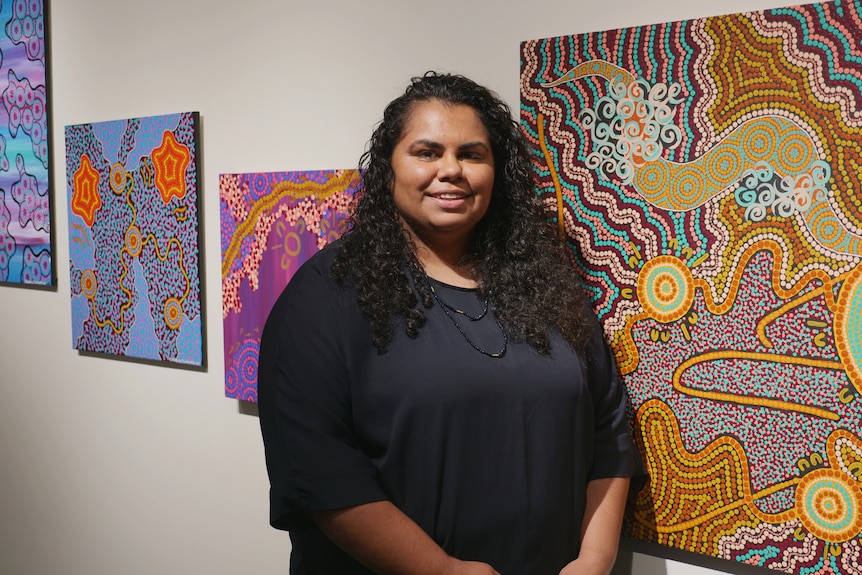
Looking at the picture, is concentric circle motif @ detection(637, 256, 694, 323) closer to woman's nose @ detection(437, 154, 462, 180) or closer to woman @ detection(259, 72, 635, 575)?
woman @ detection(259, 72, 635, 575)

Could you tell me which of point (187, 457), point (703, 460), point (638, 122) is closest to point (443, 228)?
point (638, 122)

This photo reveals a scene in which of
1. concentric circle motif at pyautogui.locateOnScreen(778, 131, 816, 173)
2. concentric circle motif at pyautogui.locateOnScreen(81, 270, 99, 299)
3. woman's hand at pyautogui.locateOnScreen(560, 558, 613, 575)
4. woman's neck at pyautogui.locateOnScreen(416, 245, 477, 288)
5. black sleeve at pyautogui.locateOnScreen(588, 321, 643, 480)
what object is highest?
concentric circle motif at pyautogui.locateOnScreen(778, 131, 816, 173)

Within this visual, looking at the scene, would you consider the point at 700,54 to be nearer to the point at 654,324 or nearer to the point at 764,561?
the point at 654,324

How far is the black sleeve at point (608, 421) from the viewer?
1.57 m

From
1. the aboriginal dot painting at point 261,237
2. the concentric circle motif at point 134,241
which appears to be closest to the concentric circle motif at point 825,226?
the aboriginal dot painting at point 261,237

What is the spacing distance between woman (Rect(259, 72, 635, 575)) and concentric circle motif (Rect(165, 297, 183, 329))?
84 centimetres

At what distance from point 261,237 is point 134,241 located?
1.64 feet

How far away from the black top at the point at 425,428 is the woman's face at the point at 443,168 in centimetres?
15

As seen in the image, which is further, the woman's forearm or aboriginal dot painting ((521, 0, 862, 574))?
the woman's forearm

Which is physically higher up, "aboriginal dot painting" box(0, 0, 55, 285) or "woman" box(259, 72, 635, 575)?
"aboriginal dot painting" box(0, 0, 55, 285)

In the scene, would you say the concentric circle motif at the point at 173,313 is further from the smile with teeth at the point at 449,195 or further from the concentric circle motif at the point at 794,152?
the concentric circle motif at the point at 794,152

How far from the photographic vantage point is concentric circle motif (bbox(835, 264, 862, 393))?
Result: 138 cm

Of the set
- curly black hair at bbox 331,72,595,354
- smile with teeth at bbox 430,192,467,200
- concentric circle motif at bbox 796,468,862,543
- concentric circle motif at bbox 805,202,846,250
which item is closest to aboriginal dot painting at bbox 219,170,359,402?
curly black hair at bbox 331,72,595,354

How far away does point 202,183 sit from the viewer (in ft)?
7.26
